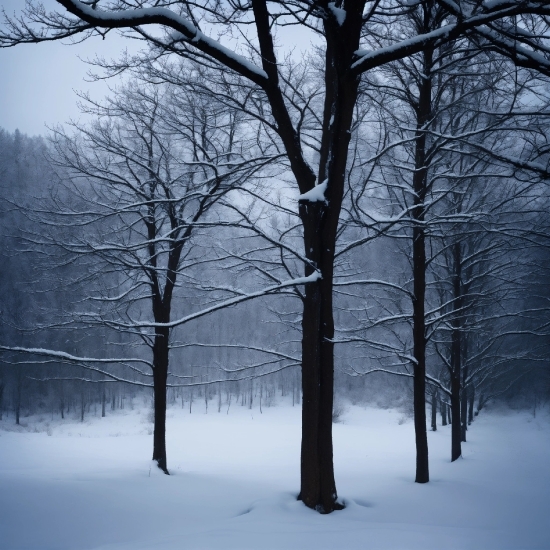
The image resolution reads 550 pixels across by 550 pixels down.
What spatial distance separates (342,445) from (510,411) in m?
15.6

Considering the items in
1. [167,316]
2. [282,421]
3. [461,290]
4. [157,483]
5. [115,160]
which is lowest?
[282,421]

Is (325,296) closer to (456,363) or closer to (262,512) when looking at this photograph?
(262,512)

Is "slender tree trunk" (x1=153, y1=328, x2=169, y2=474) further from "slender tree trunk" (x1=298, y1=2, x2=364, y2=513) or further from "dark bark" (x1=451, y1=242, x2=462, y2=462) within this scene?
"dark bark" (x1=451, y1=242, x2=462, y2=462)

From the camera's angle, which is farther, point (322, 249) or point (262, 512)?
point (322, 249)

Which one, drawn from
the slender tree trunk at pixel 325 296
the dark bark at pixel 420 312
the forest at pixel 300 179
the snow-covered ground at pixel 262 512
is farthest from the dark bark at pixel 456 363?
the slender tree trunk at pixel 325 296

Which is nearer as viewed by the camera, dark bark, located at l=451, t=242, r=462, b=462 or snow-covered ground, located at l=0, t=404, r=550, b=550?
snow-covered ground, located at l=0, t=404, r=550, b=550

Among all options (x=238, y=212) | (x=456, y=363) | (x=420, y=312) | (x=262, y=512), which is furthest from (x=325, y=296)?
(x=456, y=363)

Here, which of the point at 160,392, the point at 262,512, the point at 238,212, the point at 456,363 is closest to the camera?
the point at 262,512

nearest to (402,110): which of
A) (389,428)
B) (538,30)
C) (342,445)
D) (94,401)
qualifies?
(538,30)

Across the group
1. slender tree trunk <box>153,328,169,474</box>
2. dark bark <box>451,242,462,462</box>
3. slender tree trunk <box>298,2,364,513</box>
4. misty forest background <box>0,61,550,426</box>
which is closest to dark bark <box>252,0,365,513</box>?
slender tree trunk <box>298,2,364,513</box>

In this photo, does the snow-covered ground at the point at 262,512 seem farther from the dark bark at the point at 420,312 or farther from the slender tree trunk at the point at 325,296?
the dark bark at the point at 420,312

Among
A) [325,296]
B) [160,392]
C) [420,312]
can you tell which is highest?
[325,296]

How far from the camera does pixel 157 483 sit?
555 cm

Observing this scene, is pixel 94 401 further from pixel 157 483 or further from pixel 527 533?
pixel 527 533
